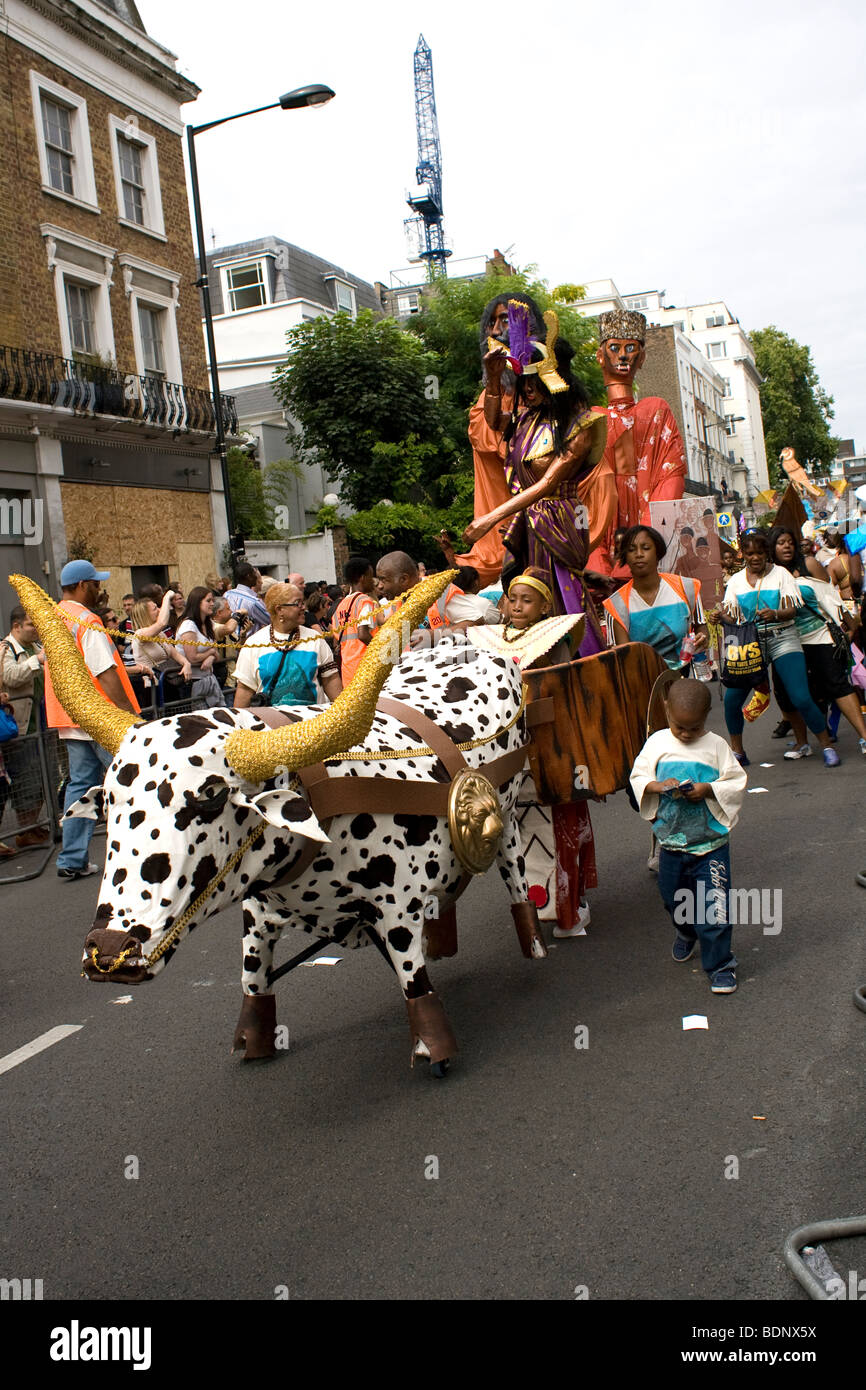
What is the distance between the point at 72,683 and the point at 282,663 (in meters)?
3.10

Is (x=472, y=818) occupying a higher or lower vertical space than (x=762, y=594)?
lower

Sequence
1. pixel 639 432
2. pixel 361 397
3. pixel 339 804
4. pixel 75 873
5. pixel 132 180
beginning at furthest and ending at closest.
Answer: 1. pixel 361 397
2. pixel 132 180
3. pixel 639 432
4. pixel 75 873
5. pixel 339 804

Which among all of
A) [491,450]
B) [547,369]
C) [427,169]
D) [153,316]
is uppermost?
[427,169]

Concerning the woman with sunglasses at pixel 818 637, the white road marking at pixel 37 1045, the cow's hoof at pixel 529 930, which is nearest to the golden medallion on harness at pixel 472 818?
the cow's hoof at pixel 529 930

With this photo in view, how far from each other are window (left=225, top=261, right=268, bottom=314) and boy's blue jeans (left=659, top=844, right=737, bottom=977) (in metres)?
33.4

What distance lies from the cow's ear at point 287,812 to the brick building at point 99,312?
15589mm

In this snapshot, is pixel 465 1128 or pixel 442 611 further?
pixel 442 611

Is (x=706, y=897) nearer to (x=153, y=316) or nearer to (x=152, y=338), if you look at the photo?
(x=152, y=338)

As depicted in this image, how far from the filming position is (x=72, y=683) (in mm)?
3547

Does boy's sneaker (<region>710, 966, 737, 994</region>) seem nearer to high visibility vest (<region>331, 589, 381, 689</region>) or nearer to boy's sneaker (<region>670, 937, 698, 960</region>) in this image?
boy's sneaker (<region>670, 937, 698, 960</region>)

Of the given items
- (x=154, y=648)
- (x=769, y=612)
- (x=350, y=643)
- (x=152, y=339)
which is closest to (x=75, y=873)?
(x=350, y=643)

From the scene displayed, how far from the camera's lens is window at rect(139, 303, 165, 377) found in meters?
22.6
